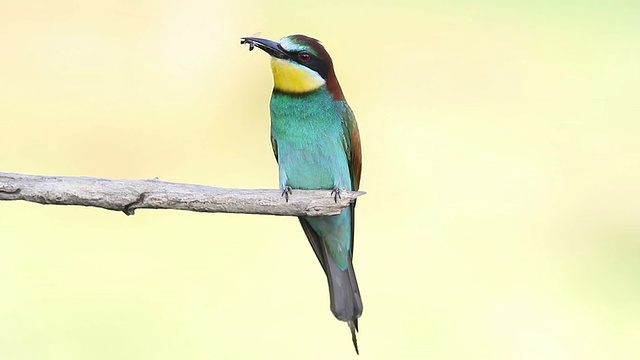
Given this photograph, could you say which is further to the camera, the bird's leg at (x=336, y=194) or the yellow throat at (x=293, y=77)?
the yellow throat at (x=293, y=77)

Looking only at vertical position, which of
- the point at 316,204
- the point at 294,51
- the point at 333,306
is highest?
the point at 294,51

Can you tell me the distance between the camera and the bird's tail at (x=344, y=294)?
7.26 feet

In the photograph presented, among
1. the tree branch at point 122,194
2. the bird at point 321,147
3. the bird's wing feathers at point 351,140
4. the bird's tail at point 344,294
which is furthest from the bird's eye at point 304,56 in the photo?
the bird's tail at point 344,294

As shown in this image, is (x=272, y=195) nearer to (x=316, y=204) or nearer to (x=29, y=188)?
(x=316, y=204)

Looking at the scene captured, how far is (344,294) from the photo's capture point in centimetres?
225

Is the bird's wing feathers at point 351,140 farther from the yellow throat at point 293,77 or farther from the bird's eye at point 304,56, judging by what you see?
the bird's eye at point 304,56

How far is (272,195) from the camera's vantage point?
68.1 inches

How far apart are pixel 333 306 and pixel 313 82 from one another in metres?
0.63

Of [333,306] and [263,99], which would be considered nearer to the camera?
[333,306]

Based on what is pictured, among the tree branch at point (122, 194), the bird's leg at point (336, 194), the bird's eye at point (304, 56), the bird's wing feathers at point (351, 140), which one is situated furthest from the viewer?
the bird's wing feathers at point (351, 140)

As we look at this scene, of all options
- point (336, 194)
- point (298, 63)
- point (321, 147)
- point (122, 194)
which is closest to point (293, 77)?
point (298, 63)

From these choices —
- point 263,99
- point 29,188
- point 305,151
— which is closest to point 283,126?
point 305,151

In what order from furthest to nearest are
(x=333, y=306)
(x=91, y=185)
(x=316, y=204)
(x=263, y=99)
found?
1. (x=263, y=99)
2. (x=333, y=306)
3. (x=316, y=204)
4. (x=91, y=185)

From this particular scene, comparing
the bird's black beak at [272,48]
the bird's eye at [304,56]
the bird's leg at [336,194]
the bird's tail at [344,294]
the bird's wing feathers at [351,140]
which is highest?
the bird's black beak at [272,48]
